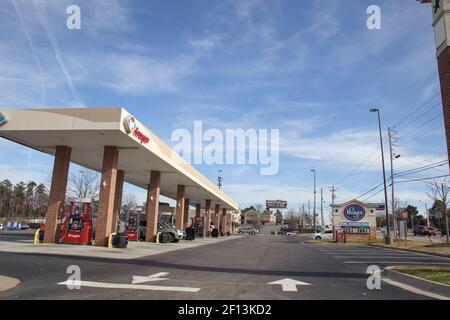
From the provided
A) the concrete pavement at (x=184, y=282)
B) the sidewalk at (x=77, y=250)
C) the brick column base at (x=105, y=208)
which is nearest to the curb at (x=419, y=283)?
the concrete pavement at (x=184, y=282)

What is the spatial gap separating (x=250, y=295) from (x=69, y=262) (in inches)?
324

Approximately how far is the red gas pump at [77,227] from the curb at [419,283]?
16895mm

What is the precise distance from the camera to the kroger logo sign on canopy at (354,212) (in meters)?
44.2

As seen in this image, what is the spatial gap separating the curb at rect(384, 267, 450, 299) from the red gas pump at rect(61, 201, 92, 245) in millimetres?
16895

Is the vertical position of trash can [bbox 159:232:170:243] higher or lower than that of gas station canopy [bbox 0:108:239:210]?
lower

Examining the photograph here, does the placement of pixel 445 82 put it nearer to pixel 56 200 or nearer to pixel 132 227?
pixel 56 200

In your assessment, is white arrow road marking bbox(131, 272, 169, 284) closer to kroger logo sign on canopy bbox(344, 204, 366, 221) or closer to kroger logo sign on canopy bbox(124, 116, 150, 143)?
kroger logo sign on canopy bbox(124, 116, 150, 143)

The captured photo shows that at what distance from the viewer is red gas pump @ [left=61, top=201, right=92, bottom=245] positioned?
22703 millimetres

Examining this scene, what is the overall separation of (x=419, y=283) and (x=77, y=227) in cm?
1895

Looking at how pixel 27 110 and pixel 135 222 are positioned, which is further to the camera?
pixel 135 222

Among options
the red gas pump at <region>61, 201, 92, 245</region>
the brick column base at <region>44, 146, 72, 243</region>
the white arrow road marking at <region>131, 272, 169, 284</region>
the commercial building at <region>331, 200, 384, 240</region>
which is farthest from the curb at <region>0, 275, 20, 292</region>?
the commercial building at <region>331, 200, 384, 240</region>
